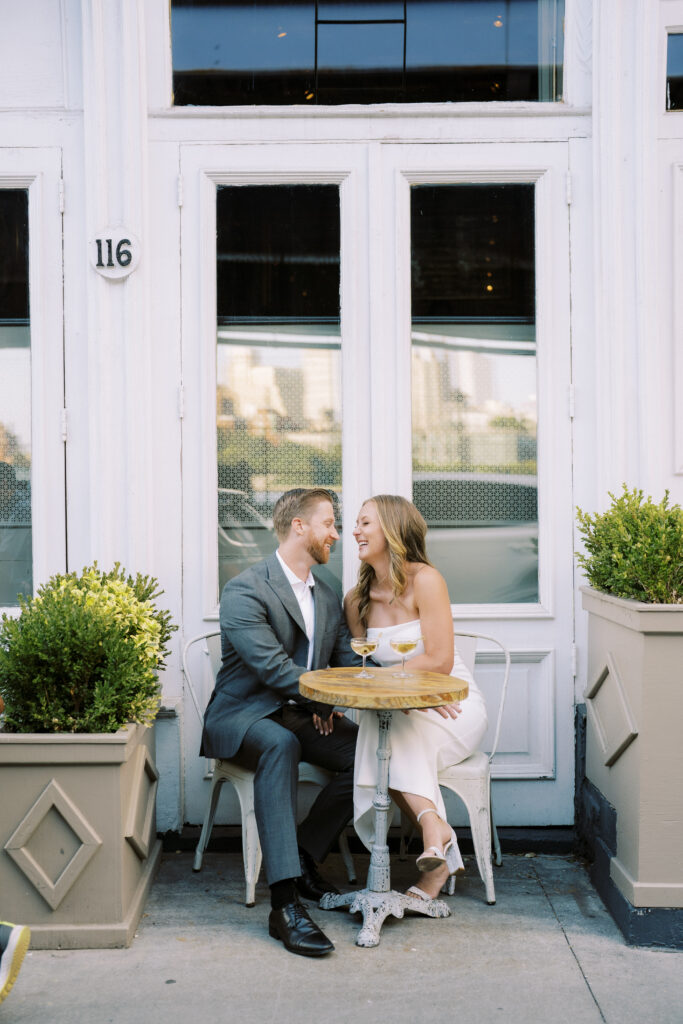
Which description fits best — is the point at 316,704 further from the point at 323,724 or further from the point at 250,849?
the point at 250,849

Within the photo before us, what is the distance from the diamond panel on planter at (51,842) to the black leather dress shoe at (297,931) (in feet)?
2.24

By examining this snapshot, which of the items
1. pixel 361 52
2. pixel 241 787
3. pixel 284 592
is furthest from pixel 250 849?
pixel 361 52

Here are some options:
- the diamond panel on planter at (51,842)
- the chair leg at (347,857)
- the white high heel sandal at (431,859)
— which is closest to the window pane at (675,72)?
the white high heel sandal at (431,859)

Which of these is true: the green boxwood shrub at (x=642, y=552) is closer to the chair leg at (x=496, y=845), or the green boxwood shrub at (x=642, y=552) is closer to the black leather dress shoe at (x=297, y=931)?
the chair leg at (x=496, y=845)

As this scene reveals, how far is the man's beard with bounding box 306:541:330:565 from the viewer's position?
4.00 meters

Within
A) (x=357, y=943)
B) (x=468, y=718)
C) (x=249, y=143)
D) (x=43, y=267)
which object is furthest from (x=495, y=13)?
(x=357, y=943)

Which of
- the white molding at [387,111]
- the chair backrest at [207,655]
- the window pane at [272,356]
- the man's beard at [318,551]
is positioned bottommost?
the chair backrest at [207,655]

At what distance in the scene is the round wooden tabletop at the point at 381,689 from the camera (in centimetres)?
328

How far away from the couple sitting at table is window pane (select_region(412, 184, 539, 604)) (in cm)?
53

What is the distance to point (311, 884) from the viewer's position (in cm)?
384

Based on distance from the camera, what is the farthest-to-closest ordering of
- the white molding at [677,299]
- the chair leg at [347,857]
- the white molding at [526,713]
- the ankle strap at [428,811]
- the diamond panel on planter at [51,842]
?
the white molding at [526,713]
the white molding at [677,299]
the chair leg at [347,857]
the ankle strap at [428,811]
the diamond panel on planter at [51,842]

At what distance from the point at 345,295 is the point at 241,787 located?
7.25ft

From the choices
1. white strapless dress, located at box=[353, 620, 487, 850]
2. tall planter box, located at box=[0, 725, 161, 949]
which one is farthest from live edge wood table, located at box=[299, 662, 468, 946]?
tall planter box, located at box=[0, 725, 161, 949]

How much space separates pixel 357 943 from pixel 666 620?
1542mm
